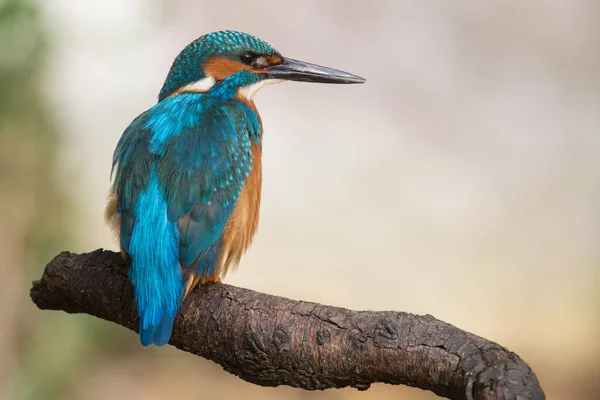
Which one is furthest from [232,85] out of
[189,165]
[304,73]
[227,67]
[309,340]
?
[309,340]

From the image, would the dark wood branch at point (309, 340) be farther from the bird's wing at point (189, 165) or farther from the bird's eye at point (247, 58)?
the bird's eye at point (247, 58)

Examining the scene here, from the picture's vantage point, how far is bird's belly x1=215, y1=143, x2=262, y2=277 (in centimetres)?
157

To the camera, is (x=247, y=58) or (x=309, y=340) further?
(x=247, y=58)

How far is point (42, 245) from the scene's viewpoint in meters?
2.58

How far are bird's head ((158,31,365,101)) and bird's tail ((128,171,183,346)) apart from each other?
32 centimetres

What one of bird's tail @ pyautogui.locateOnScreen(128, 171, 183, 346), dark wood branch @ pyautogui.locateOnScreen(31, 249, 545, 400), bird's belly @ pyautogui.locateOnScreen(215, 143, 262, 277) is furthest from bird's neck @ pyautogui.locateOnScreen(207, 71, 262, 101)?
dark wood branch @ pyautogui.locateOnScreen(31, 249, 545, 400)

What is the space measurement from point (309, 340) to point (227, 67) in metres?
0.67

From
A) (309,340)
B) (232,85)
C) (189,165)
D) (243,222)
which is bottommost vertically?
(309,340)

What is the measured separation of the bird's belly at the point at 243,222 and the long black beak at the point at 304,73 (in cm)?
19

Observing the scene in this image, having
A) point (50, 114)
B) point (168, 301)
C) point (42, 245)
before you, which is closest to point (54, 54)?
point (50, 114)

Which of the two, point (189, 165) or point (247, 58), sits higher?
point (247, 58)

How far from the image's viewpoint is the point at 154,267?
4.52ft

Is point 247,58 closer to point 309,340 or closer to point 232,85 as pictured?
point 232,85

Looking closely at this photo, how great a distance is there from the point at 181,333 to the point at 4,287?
132 cm
